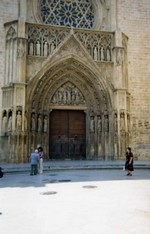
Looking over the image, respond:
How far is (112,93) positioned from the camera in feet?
52.7

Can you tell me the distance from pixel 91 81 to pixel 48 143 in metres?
4.68

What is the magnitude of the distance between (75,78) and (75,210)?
41.3 ft

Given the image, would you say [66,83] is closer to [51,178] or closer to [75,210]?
[51,178]

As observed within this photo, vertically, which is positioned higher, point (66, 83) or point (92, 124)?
point (66, 83)

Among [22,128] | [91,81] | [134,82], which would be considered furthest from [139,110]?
[22,128]

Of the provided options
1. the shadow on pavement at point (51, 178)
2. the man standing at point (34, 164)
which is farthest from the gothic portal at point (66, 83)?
the shadow on pavement at point (51, 178)

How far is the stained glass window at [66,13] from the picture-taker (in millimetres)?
17062

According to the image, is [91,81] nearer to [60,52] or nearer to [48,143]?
[60,52]

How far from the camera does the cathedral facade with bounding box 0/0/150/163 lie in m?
14.8

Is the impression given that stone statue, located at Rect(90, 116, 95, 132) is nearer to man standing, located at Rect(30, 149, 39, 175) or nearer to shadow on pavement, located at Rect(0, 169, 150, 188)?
shadow on pavement, located at Rect(0, 169, 150, 188)

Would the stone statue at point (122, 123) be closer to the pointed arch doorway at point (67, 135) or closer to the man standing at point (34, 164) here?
the pointed arch doorway at point (67, 135)

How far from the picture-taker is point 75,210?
186 inches

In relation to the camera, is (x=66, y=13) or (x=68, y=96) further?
(x=66, y=13)

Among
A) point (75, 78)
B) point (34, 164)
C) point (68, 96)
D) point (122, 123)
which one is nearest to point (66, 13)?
point (75, 78)
